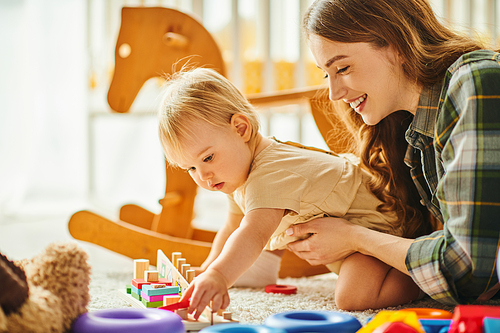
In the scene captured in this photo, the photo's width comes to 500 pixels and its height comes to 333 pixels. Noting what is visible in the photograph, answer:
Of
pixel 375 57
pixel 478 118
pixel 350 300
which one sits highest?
pixel 375 57

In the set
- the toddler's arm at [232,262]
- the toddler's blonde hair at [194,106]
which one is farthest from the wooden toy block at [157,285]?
the toddler's blonde hair at [194,106]

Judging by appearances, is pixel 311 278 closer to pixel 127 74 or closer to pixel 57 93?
pixel 127 74

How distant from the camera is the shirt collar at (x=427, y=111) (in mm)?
779

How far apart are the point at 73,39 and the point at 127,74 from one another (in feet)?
4.10

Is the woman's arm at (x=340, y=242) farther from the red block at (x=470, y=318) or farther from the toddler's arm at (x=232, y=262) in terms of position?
the red block at (x=470, y=318)

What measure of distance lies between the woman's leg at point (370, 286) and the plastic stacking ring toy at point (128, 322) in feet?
1.20

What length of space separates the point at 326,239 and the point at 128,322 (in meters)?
0.44

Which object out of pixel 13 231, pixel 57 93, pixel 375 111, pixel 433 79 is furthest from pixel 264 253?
pixel 57 93

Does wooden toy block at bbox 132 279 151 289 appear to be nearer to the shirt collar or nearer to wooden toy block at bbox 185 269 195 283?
wooden toy block at bbox 185 269 195 283

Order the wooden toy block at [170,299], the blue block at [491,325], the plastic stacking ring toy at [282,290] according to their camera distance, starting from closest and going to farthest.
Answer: the blue block at [491,325], the wooden toy block at [170,299], the plastic stacking ring toy at [282,290]

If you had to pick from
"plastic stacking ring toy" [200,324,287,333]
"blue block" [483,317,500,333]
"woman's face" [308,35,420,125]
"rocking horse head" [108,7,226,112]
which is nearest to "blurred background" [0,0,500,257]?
"rocking horse head" [108,7,226,112]

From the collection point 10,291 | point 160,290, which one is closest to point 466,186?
point 160,290

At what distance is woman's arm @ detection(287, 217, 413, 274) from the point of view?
786 mm

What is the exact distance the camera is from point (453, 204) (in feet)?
2.15
